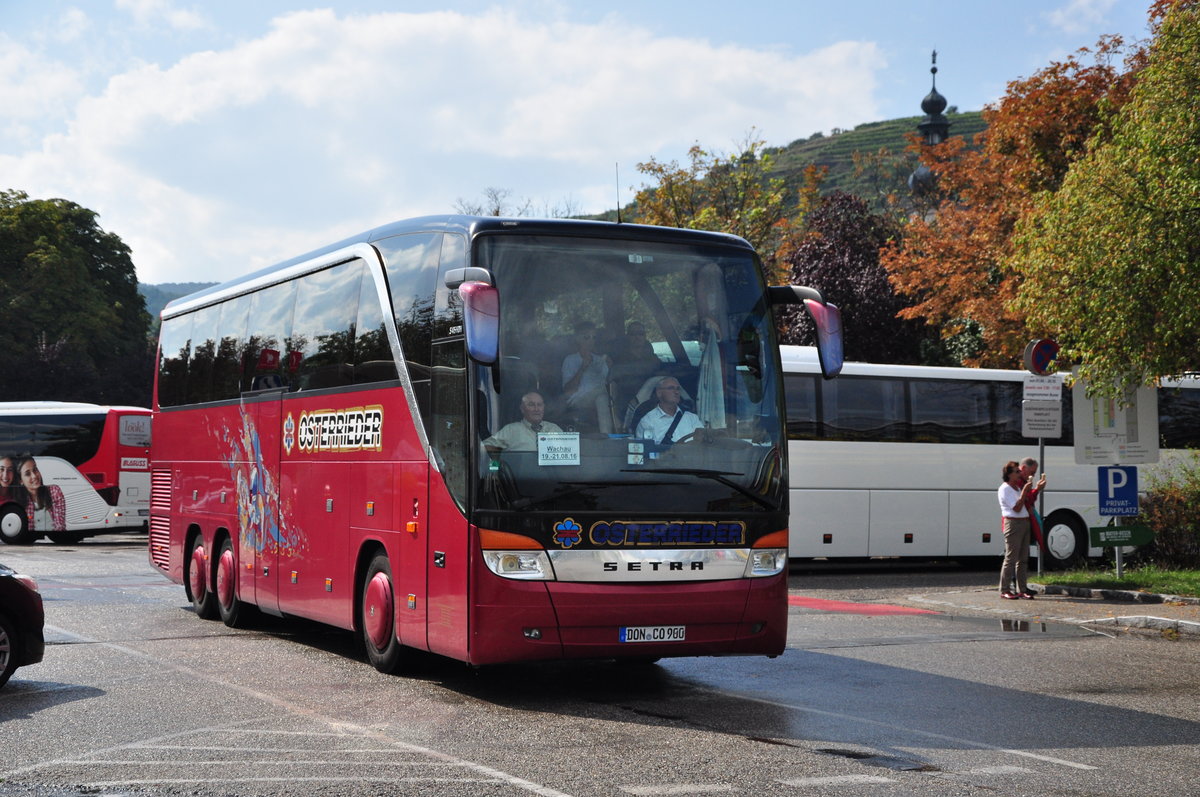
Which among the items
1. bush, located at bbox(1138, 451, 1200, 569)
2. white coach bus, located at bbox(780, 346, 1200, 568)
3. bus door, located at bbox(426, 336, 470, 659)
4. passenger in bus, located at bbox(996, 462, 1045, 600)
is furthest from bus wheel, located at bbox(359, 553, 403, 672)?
bush, located at bbox(1138, 451, 1200, 569)

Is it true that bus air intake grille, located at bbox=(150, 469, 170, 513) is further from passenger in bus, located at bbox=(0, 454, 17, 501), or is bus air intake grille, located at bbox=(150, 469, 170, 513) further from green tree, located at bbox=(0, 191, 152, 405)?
green tree, located at bbox=(0, 191, 152, 405)

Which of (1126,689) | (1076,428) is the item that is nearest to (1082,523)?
(1076,428)

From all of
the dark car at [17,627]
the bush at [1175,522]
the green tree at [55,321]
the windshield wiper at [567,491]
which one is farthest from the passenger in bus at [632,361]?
the green tree at [55,321]

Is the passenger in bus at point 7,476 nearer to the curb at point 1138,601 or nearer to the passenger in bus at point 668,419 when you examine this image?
the curb at point 1138,601

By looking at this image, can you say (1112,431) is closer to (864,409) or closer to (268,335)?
(864,409)

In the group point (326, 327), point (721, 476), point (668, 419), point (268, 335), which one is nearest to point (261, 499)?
point (268, 335)

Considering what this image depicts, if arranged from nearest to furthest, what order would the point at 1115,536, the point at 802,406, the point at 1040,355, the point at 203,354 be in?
the point at 203,354 < the point at 1115,536 < the point at 1040,355 < the point at 802,406

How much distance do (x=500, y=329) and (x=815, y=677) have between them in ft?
13.1

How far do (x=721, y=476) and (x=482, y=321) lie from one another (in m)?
2.17

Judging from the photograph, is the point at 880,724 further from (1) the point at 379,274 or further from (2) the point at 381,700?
(1) the point at 379,274

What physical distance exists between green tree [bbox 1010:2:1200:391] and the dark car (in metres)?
13.0

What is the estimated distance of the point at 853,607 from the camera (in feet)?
61.3

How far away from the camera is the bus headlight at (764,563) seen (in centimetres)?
1038

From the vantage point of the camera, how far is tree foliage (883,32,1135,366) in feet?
97.5
